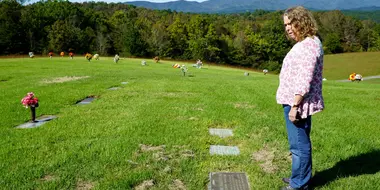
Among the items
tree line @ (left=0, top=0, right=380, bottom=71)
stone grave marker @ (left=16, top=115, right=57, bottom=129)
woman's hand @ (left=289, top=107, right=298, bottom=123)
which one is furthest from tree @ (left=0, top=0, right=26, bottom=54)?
woman's hand @ (left=289, top=107, right=298, bottom=123)

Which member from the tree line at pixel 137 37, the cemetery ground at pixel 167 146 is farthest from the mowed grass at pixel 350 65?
the cemetery ground at pixel 167 146

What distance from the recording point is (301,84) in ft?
10.9

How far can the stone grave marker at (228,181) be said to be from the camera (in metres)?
3.74

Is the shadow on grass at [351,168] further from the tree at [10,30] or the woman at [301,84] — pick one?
the tree at [10,30]

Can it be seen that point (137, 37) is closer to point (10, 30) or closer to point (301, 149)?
point (10, 30)

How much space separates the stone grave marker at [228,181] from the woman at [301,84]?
57cm

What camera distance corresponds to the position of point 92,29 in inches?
2581

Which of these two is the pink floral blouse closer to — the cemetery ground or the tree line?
the cemetery ground

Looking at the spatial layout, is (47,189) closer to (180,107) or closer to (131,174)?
(131,174)

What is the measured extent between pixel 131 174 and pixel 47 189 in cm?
96

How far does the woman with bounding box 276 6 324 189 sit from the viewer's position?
3.31m

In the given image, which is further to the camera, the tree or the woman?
the tree

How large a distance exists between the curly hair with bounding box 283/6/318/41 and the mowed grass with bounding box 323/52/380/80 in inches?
2036

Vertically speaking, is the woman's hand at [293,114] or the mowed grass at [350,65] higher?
the woman's hand at [293,114]
